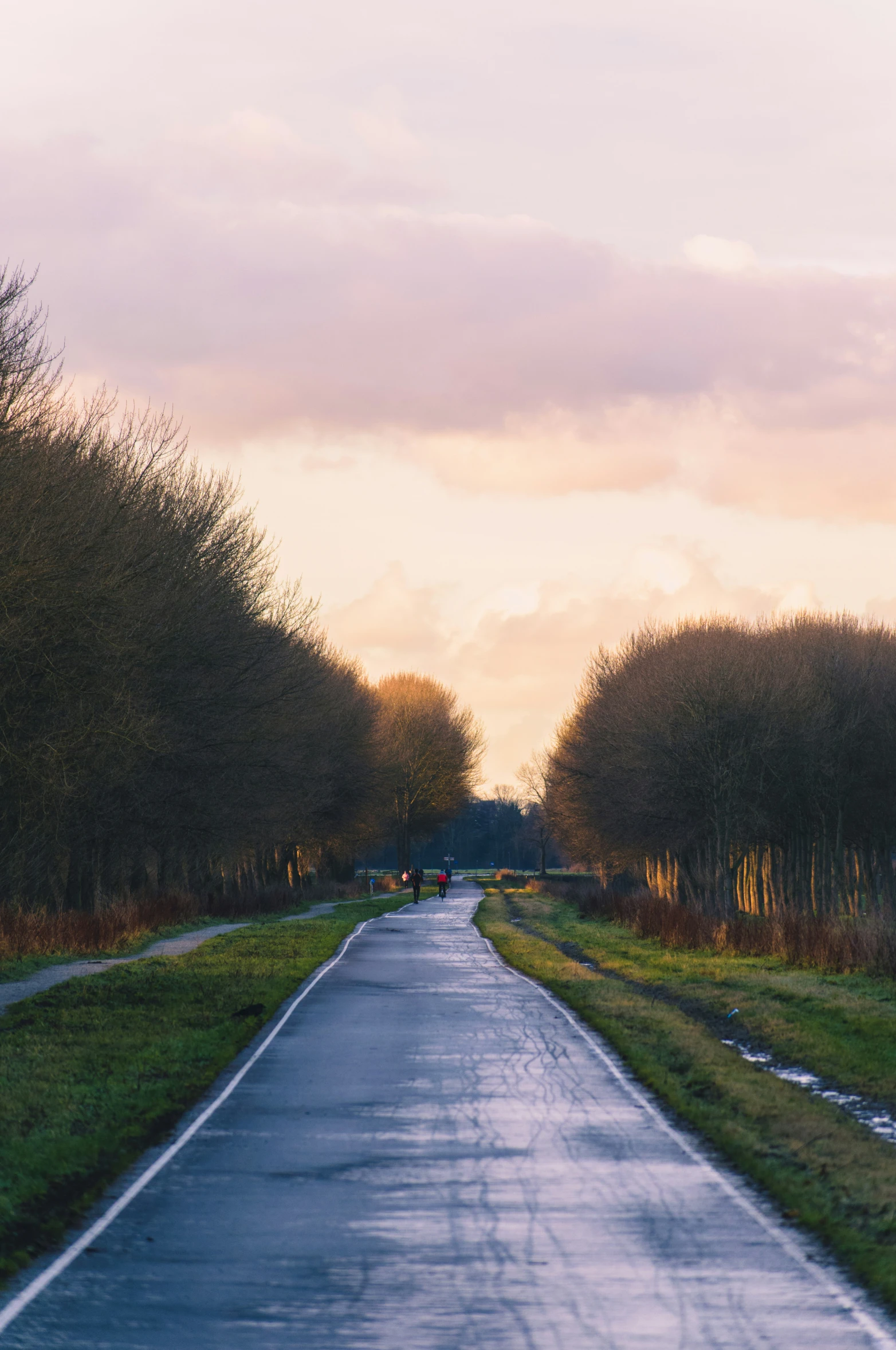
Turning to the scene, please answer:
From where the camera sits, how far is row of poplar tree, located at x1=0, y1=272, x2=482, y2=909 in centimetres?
2159

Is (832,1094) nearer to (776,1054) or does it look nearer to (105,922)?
(776,1054)

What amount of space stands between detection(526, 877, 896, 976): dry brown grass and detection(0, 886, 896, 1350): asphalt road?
46.8 ft

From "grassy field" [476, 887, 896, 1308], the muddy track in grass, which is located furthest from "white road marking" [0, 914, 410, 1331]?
the muddy track in grass

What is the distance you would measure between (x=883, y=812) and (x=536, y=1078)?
146ft

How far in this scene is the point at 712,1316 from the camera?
6762 millimetres

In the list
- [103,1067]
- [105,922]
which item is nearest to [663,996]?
[103,1067]

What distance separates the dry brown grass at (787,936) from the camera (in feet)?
88.1

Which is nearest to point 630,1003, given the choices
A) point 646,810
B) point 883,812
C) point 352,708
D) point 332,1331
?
point 332,1331

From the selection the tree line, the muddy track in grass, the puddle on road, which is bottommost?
the muddy track in grass

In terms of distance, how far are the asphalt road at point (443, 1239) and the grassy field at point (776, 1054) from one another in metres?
0.38

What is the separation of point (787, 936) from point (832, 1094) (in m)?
17.2

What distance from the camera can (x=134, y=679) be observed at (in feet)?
102

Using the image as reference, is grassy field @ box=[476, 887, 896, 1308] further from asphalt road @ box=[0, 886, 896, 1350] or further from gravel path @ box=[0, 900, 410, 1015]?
gravel path @ box=[0, 900, 410, 1015]

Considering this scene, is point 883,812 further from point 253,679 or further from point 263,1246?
point 263,1246
